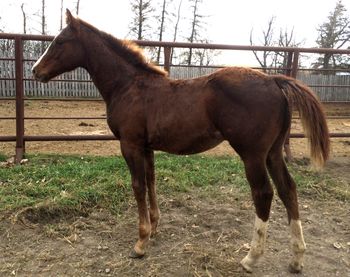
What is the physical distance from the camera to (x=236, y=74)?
2.78 m

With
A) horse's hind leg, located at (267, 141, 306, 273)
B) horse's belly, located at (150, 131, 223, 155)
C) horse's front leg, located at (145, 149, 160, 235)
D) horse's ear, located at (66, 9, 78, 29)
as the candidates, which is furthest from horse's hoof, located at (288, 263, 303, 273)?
horse's ear, located at (66, 9, 78, 29)

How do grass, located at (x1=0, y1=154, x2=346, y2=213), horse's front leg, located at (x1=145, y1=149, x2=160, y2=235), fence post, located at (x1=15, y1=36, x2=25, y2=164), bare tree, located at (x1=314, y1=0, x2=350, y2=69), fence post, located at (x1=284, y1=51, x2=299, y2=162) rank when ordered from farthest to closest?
bare tree, located at (x1=314, y1=0, x2=350, y2=69)
fence post, located at (x1=284, y1=51, x2=299, y2=162)
fence post, located at (x1=15, y1=36, x2=25, y2=164)
grass, located at (x1=0, y1=154, x2=346, y2=213)
horse's front leg, located at (x1=145, y1=149, x2=160, y2=235)

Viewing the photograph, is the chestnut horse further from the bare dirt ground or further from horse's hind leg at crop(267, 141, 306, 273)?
the bare dirt ground

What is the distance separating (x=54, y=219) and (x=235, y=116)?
7.27ft

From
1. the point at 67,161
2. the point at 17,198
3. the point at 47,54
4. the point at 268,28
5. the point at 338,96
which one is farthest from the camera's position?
the point at 268,28

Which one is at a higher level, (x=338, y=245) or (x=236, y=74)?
(x=236, y=74)

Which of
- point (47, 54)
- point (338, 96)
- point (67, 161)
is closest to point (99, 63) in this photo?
point (47, 54)

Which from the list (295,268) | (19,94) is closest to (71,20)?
(19,94)

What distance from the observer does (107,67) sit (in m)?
3.29

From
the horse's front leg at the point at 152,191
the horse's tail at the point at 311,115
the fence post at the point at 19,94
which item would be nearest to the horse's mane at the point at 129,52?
the horse's front leg at the point at 152,191

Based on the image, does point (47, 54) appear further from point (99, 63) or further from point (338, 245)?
point (338, 245)

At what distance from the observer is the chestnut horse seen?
2672 millimetres

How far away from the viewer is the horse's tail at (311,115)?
270cm

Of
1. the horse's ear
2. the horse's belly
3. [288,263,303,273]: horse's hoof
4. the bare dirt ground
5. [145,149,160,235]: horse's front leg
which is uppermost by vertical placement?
the horse's ear
